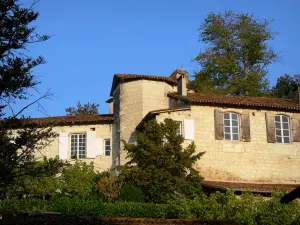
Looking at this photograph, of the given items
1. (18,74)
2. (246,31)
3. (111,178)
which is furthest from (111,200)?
(246,31)

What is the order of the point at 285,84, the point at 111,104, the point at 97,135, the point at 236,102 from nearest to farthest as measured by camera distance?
the point at 236,102
the point at 97,135
the point at 111,104
the point at 285,84

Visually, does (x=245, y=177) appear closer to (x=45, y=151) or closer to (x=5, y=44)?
(x=45, y=151)

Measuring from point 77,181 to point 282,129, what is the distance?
12162 millimetres

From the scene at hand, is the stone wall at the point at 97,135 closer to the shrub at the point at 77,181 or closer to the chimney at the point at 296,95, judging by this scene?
the shrub at the point at 77,181

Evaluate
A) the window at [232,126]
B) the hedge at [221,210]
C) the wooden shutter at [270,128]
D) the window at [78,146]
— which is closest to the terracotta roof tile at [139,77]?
the window at [78,146]

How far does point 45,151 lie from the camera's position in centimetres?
2828

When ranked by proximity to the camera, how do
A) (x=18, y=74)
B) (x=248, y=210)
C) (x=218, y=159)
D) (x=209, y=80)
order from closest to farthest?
(x=18, y=74) → (x=248, y=210) → (x=218, y=159) → (x=209, y=80)

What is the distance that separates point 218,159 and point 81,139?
871cm

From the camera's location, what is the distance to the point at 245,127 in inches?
1023

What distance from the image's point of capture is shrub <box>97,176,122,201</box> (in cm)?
2245

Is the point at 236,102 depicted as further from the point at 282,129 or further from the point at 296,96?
the point at 296,96

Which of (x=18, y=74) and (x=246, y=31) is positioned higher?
(x=246, y=31)

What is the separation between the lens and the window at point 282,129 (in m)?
26.6

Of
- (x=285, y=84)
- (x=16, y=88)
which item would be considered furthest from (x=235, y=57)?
(x=16, y=88)
